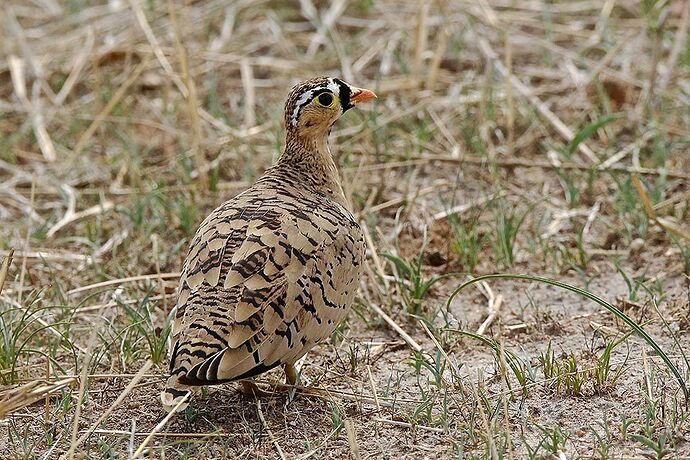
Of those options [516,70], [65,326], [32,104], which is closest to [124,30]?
[32,104]

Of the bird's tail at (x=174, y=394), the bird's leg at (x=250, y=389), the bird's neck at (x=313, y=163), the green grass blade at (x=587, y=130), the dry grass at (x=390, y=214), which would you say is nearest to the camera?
the bird's tail at (x=174, y=394)

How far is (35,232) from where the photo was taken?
5039mm

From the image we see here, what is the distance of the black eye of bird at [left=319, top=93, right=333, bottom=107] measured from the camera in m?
4.03

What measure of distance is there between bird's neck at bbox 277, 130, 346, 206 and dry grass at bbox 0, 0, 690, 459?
16.9 inches

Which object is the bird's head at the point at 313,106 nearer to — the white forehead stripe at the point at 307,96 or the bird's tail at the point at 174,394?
the white forehead stripe at the point at 307,96

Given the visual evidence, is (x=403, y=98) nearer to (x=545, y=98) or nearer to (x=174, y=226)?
(x=545, y=98)

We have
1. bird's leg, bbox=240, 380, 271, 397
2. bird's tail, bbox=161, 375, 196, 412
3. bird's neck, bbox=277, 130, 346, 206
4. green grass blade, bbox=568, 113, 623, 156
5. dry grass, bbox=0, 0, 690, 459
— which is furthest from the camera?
green grass blade, bbox=568, 113, 623, 156

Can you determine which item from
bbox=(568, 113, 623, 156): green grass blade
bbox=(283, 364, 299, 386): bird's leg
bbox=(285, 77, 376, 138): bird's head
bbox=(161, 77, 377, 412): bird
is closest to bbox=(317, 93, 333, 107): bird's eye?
bbox=(285, 77, 376, 138): bird's head

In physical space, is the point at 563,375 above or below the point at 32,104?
below

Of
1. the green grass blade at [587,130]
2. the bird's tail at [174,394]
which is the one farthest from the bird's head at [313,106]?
the green grass blade at [587,130]

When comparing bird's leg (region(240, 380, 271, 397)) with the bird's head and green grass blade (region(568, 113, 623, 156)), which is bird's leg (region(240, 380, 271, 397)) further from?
green grass blade (region(568, 113, 623, 156))

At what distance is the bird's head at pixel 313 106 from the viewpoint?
4020 mm

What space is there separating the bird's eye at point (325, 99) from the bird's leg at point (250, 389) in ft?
3.66

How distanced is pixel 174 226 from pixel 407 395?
1838 millimetres
